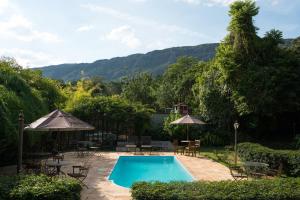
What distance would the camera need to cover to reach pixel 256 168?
14070 millimetres

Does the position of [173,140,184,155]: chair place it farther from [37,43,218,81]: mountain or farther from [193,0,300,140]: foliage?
[37,43,218,81]: mountain

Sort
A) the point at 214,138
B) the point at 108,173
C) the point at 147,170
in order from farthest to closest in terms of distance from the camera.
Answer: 1. the point at 214,138
2. the point at 147,170
3. the point at 108,173

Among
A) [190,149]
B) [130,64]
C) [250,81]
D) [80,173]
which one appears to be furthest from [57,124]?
[130,64]

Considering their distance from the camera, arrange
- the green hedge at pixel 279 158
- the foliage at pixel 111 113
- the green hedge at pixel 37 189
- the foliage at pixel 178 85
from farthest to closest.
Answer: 1. the foliage at pixel 178 85
2. the foliage at pixel 111 113
3. the green hedge at pixel 279 158
4. the green hedge at pixel 37 189

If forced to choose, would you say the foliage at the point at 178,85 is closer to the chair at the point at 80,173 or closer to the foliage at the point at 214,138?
the foliage at the point at 214,138

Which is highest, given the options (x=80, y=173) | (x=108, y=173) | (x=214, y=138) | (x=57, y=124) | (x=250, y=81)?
(x=250, y=81)

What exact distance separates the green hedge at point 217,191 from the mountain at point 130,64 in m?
154

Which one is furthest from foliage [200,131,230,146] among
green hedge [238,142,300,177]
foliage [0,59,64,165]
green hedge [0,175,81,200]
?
green hedge [0,175,81,200]

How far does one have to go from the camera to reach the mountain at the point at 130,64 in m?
170

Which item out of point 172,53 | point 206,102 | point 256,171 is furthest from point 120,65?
point 256,171

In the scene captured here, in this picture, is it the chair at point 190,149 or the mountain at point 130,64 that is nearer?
the chair at point 190,149

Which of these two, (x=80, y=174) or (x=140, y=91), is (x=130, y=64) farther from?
(x=80, y=174)

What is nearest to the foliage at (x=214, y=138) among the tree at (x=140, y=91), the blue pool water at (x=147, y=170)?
the blue pool water at (x=147, y=170)

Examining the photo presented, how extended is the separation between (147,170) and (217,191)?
34.3 ft
